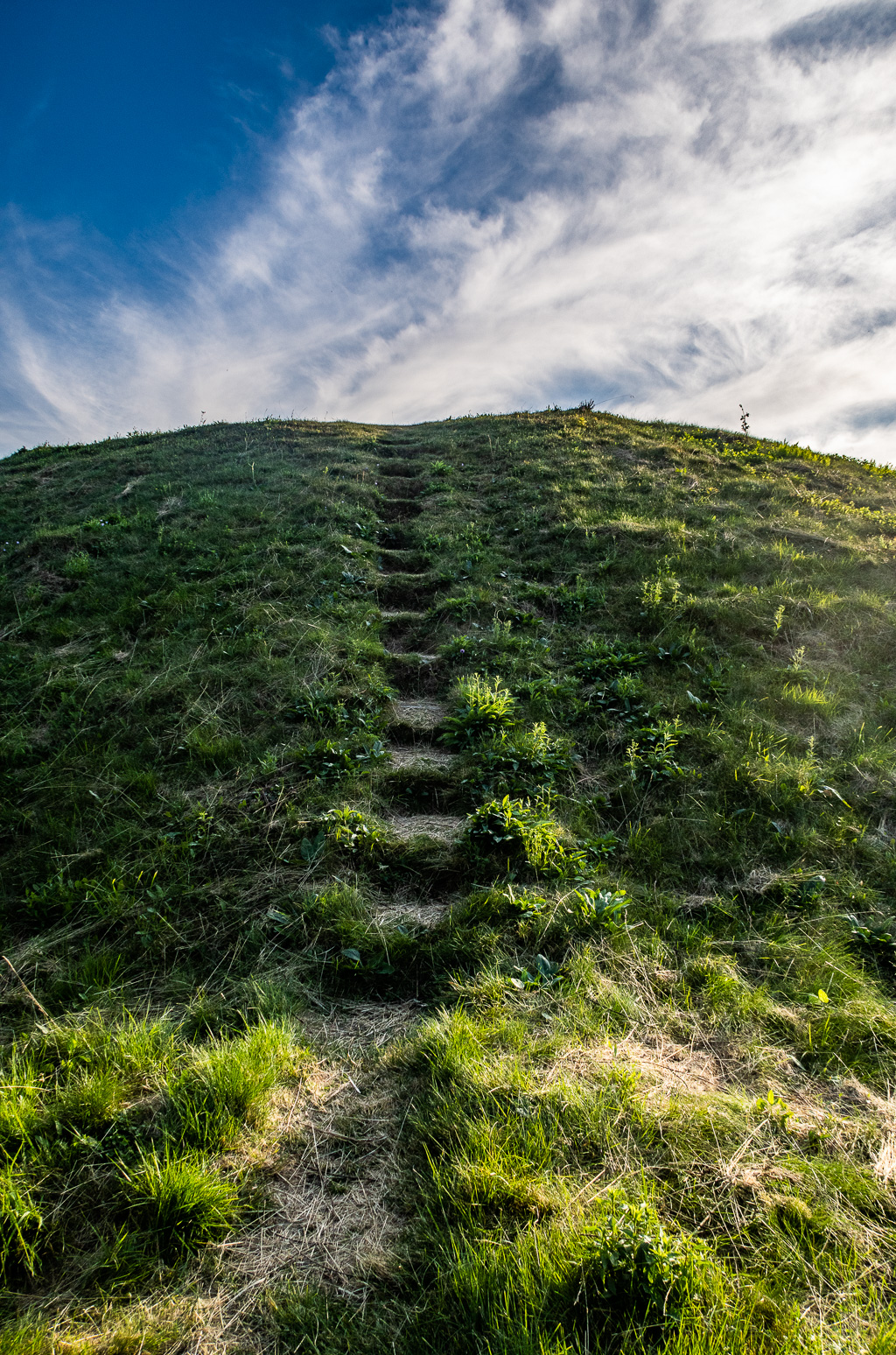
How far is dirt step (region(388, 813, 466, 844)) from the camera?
4273mm

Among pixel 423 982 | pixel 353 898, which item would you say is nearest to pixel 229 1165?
pixel 423 982

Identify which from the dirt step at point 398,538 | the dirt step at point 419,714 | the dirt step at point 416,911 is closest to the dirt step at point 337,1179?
the dirt step at point 416,911

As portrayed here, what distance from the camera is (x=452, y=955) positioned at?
3375 millimetres

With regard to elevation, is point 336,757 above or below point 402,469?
below

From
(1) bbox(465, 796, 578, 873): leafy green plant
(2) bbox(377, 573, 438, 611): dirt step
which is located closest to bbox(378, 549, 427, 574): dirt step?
(2) bbox(377, 573, 438, 611): dirt step

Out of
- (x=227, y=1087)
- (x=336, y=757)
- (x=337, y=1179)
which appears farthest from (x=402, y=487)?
(x=337, y=1179)

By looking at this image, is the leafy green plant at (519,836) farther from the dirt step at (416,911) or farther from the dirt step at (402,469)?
the dirt step at (402,469)

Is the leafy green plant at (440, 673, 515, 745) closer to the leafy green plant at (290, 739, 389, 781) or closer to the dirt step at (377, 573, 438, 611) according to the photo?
the leafy green plant at (290, 739, 389, 781)

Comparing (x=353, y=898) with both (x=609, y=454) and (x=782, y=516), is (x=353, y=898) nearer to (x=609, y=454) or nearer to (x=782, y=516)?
(x=782, y=516)

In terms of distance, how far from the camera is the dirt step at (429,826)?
4.27m

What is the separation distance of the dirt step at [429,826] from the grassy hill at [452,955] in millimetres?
36

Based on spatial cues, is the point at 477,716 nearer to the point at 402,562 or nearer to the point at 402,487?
the point at 402,562

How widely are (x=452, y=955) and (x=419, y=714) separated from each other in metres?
2.78

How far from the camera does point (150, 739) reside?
5273 mm
